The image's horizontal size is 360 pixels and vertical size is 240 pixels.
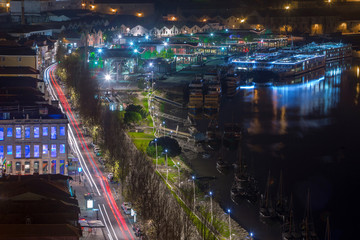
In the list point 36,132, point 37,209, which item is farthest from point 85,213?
point 36,132

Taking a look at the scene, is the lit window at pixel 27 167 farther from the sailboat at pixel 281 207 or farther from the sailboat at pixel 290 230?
the sailboat at pixel 290 230

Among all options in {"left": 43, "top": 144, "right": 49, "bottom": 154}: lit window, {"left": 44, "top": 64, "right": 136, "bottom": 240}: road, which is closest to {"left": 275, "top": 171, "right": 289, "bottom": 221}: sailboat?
{"left": 44, "top": 64, "right": 136, "bottom": 240}: road

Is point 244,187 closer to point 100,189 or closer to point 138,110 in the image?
point 100,189

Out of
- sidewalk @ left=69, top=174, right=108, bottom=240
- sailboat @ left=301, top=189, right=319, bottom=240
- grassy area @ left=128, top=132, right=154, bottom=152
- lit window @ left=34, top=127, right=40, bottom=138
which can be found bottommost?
sailboat @ left=301, top=189, right=319, bottom=240

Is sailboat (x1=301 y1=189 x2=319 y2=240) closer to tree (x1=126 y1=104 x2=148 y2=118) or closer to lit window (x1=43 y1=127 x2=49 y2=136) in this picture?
lit window (x1=43 y1=127 x2=49 y2=136)

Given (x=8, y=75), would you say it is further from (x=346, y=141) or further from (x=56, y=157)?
(x=346, y=141)
